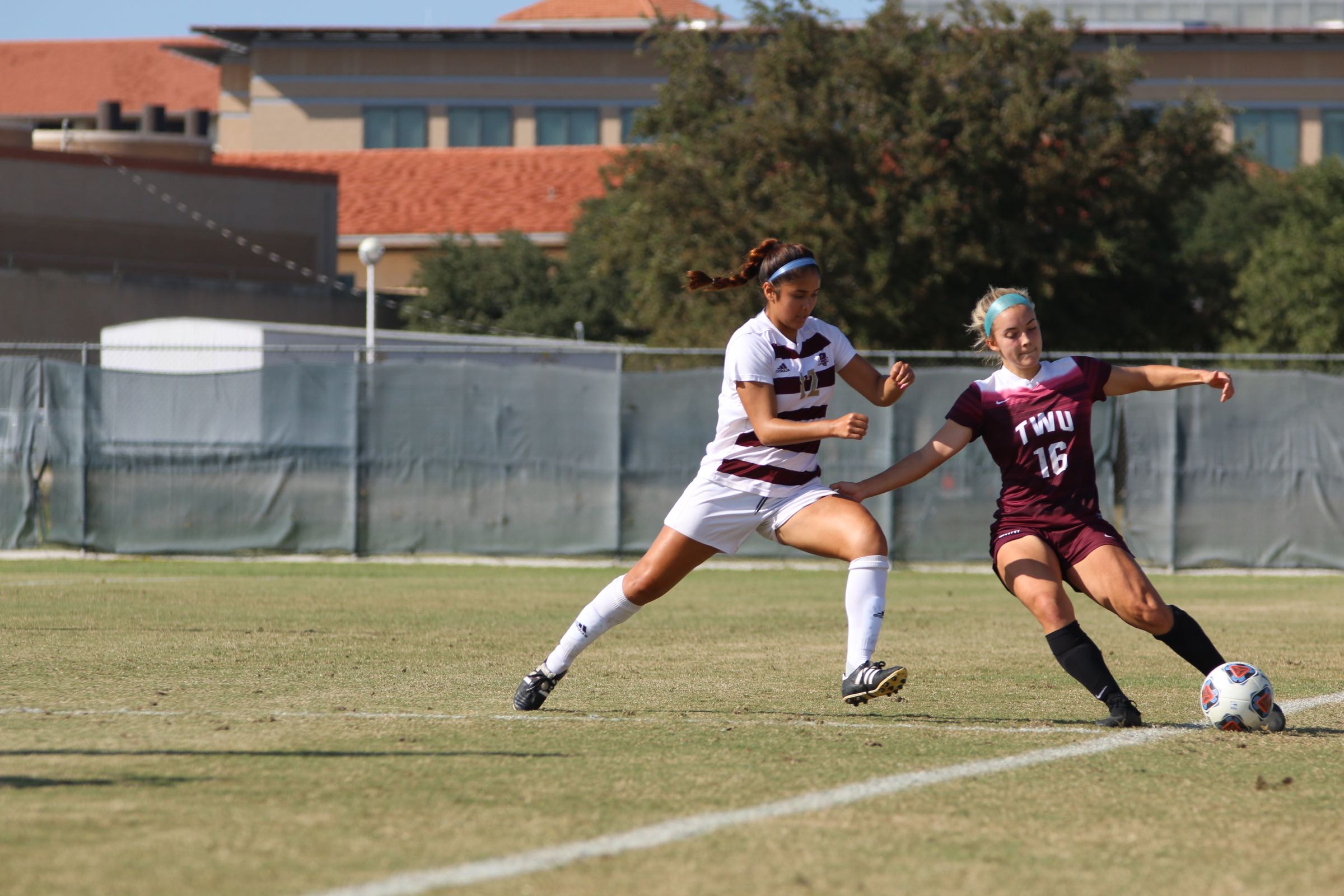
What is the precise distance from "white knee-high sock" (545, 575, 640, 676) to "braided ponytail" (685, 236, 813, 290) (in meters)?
1.30

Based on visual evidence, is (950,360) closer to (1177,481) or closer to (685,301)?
(685,301)

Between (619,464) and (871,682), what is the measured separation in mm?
11293

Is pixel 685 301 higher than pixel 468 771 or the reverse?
higher

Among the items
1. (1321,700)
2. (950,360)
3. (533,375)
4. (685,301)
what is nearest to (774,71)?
(685,301)

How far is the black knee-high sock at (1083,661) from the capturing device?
21.4 feet

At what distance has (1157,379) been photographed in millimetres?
6750

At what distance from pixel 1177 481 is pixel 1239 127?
52946 mm

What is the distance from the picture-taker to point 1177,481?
16984 mm

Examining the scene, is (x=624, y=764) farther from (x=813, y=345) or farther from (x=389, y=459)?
(x=389, y=459)

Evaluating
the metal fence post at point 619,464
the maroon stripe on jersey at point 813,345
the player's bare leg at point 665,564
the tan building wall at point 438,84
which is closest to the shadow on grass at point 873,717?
the player's bare leg at point 665,564

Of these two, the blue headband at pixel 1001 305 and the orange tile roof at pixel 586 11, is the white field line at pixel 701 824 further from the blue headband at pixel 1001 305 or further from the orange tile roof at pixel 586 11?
the orange tile roof at pixel 586 11

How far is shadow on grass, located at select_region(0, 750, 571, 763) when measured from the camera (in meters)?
5.49

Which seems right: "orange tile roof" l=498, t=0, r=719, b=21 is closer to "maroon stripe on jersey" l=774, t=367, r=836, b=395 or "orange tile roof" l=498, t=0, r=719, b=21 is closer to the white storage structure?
the white storage structure

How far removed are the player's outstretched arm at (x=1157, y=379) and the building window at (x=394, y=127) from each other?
63.0m
